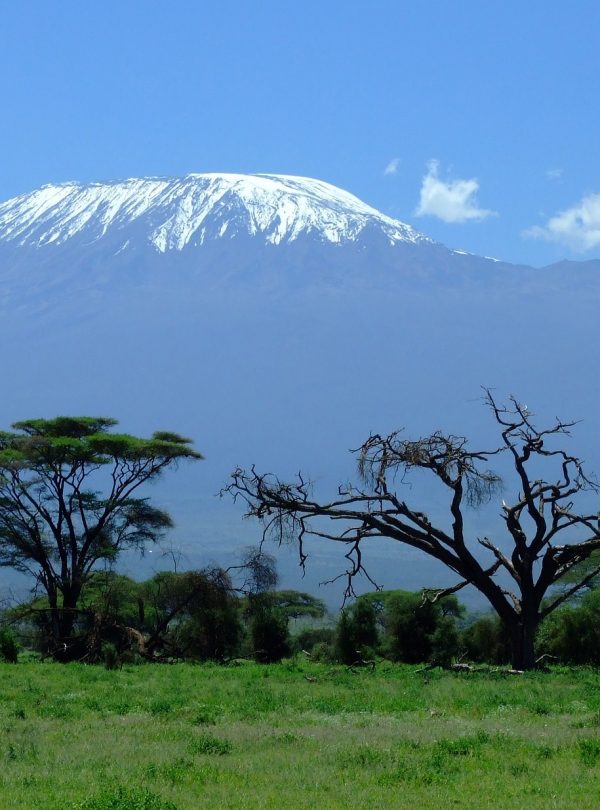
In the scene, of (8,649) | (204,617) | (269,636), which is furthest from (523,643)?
(8,649)

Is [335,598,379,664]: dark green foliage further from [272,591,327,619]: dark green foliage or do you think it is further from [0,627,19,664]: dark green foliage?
[272,591,327,619]: dark green foliage

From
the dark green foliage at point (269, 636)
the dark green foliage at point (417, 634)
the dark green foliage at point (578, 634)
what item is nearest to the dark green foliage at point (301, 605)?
the dark green foliage at point (269, 636)

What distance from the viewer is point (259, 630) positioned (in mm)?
33375

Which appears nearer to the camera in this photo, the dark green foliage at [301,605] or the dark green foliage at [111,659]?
the dark green foliage at [111,659]

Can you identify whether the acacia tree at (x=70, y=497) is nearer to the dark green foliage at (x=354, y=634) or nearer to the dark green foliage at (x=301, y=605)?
the dark green foliage at (x=354, y=634)

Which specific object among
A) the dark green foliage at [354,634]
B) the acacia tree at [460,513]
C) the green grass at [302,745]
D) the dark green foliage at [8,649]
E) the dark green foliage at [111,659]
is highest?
the acacia tree at [460,513]

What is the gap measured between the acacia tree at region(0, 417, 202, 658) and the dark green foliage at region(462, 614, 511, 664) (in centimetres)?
1044

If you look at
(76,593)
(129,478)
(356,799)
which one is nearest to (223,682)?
(356,799)

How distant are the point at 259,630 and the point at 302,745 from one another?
19.9 meters

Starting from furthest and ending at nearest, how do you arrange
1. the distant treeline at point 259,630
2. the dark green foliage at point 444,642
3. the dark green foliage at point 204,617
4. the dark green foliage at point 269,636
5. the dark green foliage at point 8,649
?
the dark green foliage at point 204,617, the dark green foliage at point 269,636, the dark green foliage at point 444,642, the distant treeline at point 259,630, the dark green foliage at point 8,649

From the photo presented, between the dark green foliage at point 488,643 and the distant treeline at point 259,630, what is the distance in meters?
0.03

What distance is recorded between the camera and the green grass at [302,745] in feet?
36.1

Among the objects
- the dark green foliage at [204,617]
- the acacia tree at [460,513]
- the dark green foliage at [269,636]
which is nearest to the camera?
the acacia tree at [460,513]

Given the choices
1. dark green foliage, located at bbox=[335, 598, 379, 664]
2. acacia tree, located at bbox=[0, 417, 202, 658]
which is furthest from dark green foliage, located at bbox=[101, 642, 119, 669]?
dark green foliage, located at bbox=[335, 598, 379, 664]
